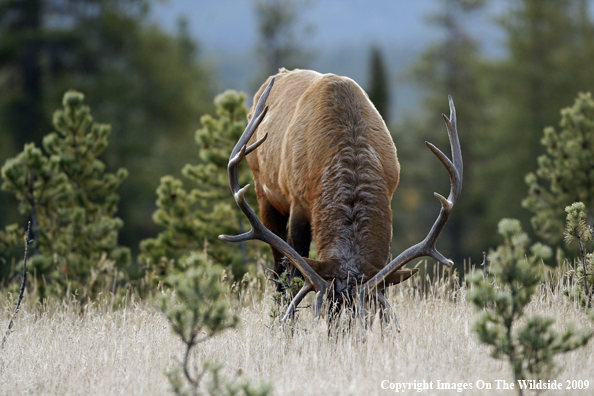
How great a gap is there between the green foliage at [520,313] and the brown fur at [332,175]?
126 cm

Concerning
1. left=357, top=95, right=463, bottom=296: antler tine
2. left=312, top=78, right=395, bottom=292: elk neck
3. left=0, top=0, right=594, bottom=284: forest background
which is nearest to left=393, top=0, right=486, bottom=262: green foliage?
left=0, top=0, right=594, bottom=284: forest background

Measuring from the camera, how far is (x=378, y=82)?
29438 mm

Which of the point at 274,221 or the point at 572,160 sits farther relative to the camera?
the point at 572,160

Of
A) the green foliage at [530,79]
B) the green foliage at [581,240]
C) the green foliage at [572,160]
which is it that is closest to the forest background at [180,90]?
the green foliage at [530,79]

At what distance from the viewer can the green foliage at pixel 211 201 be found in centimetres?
866

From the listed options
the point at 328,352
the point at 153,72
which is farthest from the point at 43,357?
the point at 153,72

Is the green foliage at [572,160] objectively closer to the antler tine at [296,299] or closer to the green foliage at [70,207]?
the antler tine at [296,299]

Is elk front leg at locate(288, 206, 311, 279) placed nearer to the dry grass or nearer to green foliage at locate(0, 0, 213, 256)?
the dry grass

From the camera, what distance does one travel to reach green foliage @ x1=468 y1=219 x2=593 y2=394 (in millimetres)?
3129

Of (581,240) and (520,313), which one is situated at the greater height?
(581,240)

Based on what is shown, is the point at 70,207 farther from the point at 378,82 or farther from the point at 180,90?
the point at 378,82

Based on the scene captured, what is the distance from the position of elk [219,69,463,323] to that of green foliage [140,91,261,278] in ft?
8.71

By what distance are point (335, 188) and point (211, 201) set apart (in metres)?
4.78

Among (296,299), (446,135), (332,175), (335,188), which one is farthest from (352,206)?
(446,135)
